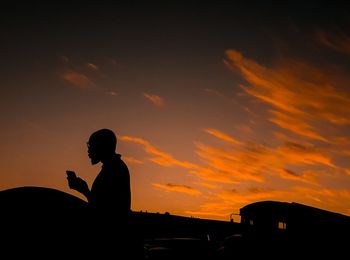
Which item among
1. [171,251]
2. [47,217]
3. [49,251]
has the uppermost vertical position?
[47,217]

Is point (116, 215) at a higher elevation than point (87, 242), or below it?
higher

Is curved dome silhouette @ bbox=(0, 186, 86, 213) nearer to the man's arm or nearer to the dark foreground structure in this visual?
the dark foreground structure

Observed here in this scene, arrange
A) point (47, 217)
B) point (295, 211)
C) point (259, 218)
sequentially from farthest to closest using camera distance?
point (259, 218) < point (295, 211) < point (47, 217)

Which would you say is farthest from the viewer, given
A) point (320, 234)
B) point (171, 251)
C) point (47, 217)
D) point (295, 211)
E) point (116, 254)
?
point (295, 211)

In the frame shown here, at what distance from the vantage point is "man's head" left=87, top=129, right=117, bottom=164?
383 centimetres

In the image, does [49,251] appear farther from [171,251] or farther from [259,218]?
[259,218]

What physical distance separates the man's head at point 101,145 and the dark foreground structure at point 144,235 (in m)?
0.59

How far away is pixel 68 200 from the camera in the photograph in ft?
13.0

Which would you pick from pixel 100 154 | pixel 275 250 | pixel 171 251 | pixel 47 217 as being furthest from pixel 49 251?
pixel 275 250

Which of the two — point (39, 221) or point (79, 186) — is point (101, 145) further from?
point (39, 221)

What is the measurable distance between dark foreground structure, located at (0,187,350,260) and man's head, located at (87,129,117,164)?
589 mm

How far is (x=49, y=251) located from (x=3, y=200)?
728 mm

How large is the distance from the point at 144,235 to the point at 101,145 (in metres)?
2.71

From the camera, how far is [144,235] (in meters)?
6.04
